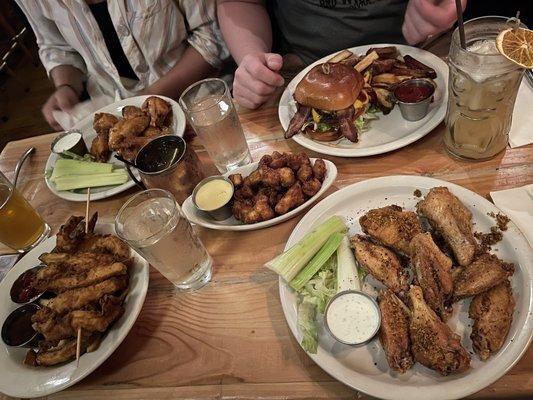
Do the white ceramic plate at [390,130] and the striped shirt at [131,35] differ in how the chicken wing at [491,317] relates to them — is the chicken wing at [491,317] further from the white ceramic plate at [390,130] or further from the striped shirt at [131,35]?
the striped shirt at [131,35]

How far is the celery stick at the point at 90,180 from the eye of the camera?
7.03 feet

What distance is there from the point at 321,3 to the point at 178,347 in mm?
1988

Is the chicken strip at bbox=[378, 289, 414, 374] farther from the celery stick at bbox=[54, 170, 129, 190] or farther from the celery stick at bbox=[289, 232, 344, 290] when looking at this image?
the celery stick at bbox=[54, 170, 129, 190]

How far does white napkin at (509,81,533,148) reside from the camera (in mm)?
1739

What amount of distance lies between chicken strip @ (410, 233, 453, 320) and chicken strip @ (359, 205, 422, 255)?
7 centimetres

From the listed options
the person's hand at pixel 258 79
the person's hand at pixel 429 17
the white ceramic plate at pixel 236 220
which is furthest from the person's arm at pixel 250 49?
the person's hand at pixel 429 17

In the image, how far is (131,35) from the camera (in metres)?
2.77

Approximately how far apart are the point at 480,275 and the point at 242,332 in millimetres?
795

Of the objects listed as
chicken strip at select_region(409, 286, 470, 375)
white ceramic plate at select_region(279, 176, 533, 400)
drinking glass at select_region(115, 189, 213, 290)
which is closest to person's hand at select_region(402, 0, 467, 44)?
white ceramic plate at select_region(279, 176, 533, 400)

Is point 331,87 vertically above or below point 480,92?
below

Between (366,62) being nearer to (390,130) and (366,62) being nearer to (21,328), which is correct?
(390,130)

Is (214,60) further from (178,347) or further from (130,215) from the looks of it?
(178,347)

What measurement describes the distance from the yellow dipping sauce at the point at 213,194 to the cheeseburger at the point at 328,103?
420mm

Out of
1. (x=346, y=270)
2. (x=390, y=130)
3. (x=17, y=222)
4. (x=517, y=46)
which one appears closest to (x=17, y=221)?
(x=17, y=222)
